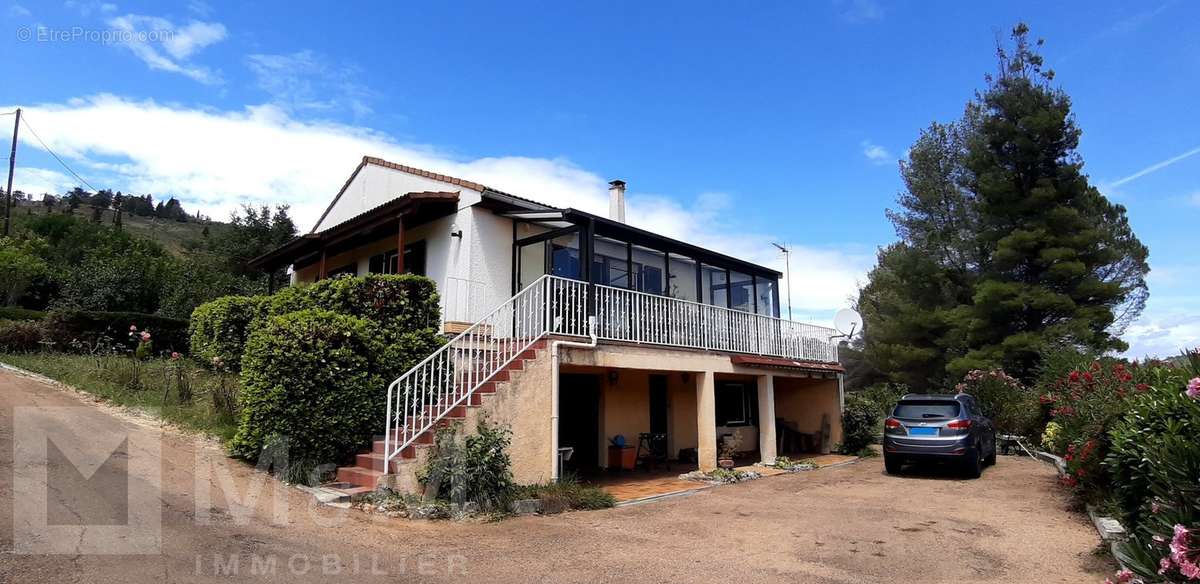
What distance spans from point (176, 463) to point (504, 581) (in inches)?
216

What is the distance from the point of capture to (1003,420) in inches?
721

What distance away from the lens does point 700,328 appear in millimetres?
13359

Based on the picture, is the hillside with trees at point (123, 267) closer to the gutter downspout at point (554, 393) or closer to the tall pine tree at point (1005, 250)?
the gutter downspout at point (554, 393)

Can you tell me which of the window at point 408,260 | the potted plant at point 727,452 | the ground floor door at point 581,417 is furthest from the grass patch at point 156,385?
the potted plant at point 727,452

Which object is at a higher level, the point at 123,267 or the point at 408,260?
the point at 123,267

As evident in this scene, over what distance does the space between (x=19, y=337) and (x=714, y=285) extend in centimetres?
1773

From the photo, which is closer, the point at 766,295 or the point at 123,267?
the point at 766,295

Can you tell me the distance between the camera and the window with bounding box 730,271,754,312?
61.2ft

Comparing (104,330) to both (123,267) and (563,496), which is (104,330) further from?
(563,496)

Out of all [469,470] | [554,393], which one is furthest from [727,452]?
[469,470]

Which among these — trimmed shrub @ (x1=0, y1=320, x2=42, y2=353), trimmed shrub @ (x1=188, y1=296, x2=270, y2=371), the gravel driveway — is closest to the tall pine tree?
the gravel driveway

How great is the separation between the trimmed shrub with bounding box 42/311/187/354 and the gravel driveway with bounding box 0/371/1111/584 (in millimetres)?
7851

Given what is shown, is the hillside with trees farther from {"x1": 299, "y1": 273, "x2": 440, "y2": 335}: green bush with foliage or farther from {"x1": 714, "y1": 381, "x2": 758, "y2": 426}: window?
{"x1": 714, "y1": 381, "x2": 758, "y2": 426}: window

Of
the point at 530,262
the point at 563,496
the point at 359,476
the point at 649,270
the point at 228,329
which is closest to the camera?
the point at 359,476
